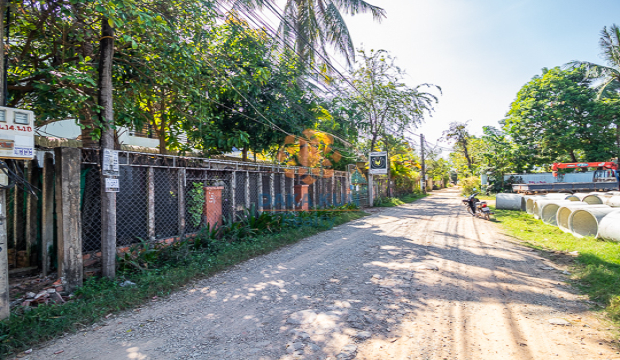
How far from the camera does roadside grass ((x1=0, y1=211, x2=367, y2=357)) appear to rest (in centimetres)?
314

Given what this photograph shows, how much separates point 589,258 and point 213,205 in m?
7.62

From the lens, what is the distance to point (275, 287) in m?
4.61

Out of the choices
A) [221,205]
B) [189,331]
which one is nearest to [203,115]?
[221,205]

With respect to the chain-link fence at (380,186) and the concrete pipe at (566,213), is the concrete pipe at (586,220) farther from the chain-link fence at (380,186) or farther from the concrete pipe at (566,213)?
the chain-link fence at (380,186)

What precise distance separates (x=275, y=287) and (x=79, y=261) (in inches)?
109

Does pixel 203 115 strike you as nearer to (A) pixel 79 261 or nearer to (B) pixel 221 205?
(B) pixel 221 205

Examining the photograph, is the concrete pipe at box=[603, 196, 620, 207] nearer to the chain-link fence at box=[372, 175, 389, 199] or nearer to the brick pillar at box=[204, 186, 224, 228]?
the chain-link fence at box=[372, 175, 389, 199]

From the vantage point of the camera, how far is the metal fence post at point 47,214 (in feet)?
15.1

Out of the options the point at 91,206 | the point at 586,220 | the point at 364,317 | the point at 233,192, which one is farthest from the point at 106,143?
the point at 586,220

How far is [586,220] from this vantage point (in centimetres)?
788

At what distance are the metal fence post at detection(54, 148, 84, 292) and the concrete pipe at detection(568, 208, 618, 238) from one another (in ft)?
33.4

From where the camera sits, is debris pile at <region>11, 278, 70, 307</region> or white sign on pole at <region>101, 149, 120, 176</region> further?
white sign on pole at <region>101, 149, 120, 176</region>

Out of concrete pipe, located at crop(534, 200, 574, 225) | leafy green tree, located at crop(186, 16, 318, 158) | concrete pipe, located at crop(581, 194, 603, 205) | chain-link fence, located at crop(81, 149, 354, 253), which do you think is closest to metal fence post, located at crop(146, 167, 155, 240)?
chain-link fence, located at crop(81, 149, 354, 253)

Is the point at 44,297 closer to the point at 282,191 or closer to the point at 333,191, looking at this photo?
the point at 282,191
